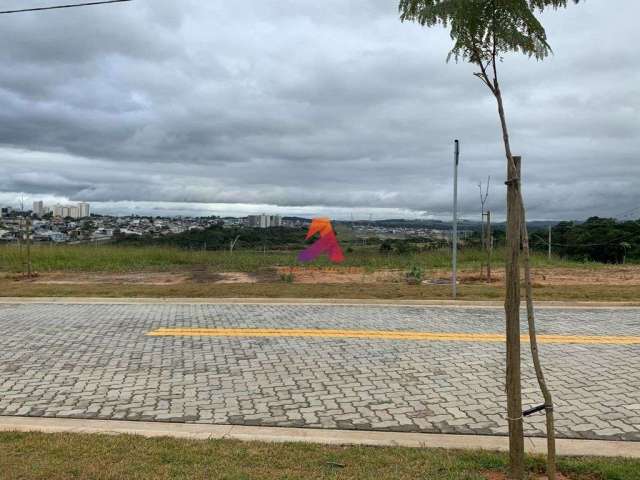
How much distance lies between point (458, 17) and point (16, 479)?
3960mm

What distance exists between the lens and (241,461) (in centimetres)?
380

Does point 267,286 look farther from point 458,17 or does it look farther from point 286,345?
point 458,17

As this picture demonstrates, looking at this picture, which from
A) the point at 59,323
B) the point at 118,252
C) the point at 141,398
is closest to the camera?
the point at 141,398

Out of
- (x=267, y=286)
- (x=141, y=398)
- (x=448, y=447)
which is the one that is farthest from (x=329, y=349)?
(x=267, y=286)

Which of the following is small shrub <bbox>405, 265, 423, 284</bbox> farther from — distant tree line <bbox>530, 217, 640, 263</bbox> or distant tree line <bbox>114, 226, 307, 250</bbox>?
distant tree line <bbox>530, 217, 640, 263</bbox>

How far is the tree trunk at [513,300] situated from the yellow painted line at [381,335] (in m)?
4.94

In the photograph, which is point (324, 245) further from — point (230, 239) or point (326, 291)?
point (326, 291)

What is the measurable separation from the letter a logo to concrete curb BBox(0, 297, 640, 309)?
40.3 ft

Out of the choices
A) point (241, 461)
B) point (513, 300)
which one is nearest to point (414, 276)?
point (241, 461)

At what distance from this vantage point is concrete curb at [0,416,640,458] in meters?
4.17

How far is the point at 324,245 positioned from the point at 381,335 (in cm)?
1669

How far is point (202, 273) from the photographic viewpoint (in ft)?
68.2

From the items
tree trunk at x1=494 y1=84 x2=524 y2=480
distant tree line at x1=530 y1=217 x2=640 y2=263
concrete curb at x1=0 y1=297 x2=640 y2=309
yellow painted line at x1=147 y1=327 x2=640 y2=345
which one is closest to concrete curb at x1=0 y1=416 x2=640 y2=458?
tree trunk at x1=494 y1=84 x2=524 y2=480

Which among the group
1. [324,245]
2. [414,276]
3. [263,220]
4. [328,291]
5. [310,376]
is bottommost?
[310,376]
